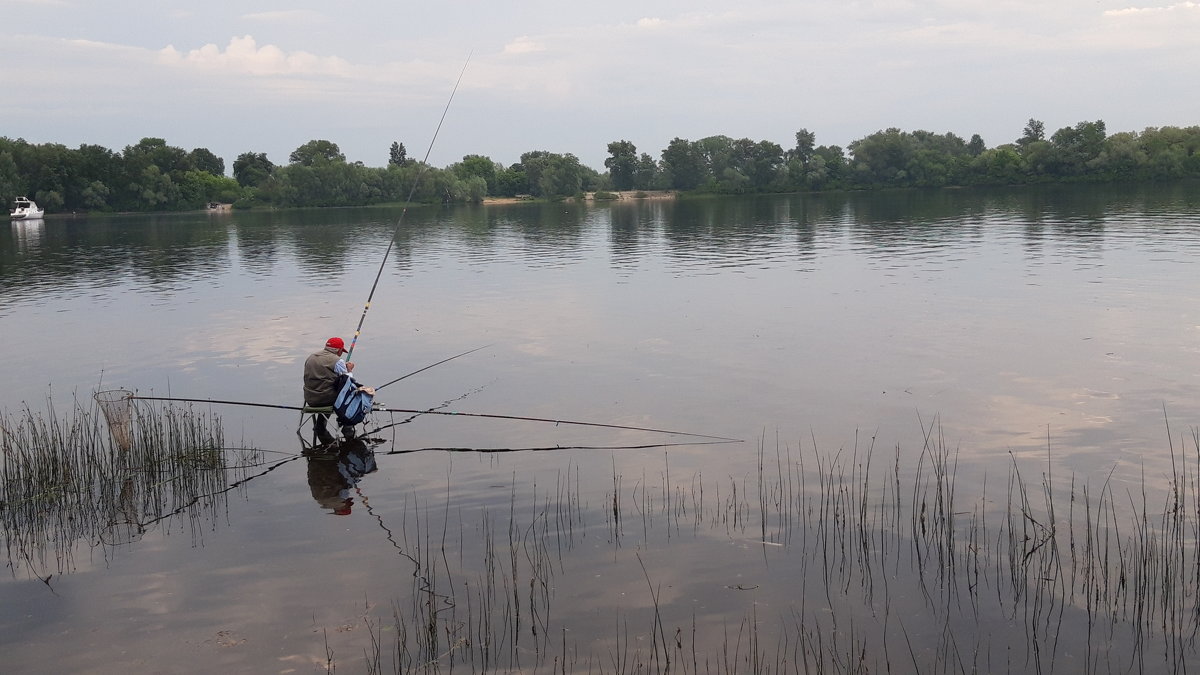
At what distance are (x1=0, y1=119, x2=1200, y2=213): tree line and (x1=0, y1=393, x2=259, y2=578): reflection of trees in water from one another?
12503 centimetres

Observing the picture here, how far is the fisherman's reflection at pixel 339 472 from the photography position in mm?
12906

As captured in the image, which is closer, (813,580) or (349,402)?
(813,580)

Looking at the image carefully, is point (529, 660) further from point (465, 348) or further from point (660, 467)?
point (465, 348)

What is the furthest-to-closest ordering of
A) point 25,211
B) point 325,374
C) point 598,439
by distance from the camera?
point 25,211
point 598,439
point 325,374

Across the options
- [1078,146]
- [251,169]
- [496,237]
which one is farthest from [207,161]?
[1078,146]

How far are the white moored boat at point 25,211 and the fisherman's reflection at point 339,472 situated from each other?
435 feet

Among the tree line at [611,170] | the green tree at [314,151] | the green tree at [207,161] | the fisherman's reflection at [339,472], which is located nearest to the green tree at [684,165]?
the tree line at [611,170]

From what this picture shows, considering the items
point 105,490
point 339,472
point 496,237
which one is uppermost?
point 496,237

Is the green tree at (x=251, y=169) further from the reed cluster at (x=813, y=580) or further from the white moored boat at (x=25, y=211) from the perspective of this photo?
the reed cluster at (x=813, y=580)

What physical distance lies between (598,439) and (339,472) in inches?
161

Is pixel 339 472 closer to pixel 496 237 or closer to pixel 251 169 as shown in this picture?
pixel 496 237

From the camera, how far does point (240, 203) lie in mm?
→ 164125

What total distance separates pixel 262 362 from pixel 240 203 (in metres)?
153

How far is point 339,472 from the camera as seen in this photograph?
14.2 m
